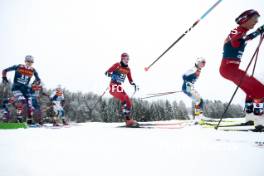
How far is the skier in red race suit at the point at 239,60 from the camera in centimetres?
429

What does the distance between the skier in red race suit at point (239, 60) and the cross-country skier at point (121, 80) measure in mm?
3373

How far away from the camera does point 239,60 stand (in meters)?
4.59

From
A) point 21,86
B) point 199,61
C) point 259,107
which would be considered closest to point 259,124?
point 259,107

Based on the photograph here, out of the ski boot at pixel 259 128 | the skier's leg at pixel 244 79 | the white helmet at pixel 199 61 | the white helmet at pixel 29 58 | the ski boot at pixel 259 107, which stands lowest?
the ski boot at pixel 259 128

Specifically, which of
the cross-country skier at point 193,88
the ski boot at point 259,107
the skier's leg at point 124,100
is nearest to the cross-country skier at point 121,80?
the skier's leg at point 124,100

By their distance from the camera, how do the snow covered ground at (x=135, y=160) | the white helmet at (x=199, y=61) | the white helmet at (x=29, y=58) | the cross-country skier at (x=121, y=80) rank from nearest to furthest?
the snow covered ground at (x=135, y=160), the cross-country skier at (x=121, y=80), the white helmet at (x=199, y=61), the white helmet at (x=29, y=58)

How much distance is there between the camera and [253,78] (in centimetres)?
438

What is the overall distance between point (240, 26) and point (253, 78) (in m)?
1.09

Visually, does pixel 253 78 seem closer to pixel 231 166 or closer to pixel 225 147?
pixel 225 147

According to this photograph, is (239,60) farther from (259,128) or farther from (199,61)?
(199,61)

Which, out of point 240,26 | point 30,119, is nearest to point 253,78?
point 240,26

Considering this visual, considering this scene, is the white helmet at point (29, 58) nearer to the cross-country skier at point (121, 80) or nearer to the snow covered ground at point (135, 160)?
the cross-country skier at point (121, 80)

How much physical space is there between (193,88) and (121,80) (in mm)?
2419

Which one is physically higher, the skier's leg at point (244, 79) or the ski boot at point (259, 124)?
the skier's leg at point (244, 79)
